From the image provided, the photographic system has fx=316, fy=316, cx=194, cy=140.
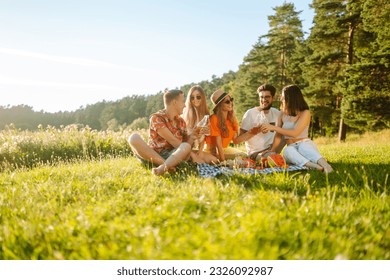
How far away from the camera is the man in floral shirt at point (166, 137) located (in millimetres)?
4879

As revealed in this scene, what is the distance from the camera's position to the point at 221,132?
18.8ft

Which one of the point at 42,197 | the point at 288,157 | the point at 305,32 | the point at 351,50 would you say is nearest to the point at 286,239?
the point at 42,197

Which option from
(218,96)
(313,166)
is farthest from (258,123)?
(313,166)

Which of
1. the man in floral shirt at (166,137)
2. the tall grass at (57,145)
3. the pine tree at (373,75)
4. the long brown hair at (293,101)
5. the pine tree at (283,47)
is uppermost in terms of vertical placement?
the pine tree at (283,47)

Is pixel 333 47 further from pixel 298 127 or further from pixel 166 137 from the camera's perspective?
pixel 166 137

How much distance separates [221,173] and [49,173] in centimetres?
274

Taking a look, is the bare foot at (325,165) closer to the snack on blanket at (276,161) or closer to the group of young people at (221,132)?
the group of young people at (221,132)

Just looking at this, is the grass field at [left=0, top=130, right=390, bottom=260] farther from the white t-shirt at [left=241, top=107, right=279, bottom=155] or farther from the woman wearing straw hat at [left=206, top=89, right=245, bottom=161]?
the white t-shirt at [left=241, top=107, right=279, bottom=155]

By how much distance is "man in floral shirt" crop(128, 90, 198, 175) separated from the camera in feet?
16.0

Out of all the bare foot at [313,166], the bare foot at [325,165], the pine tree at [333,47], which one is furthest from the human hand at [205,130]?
the pine tree at [333,47]

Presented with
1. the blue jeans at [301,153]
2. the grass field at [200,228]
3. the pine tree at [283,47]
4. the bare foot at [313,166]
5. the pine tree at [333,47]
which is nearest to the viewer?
the grass field at [200,228]

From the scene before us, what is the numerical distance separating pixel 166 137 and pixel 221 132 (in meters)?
1.23

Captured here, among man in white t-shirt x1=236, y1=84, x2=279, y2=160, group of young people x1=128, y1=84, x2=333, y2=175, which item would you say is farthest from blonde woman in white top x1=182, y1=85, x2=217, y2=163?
man in white t-shirt x1=236, y1=84, x2=279, y2=160
